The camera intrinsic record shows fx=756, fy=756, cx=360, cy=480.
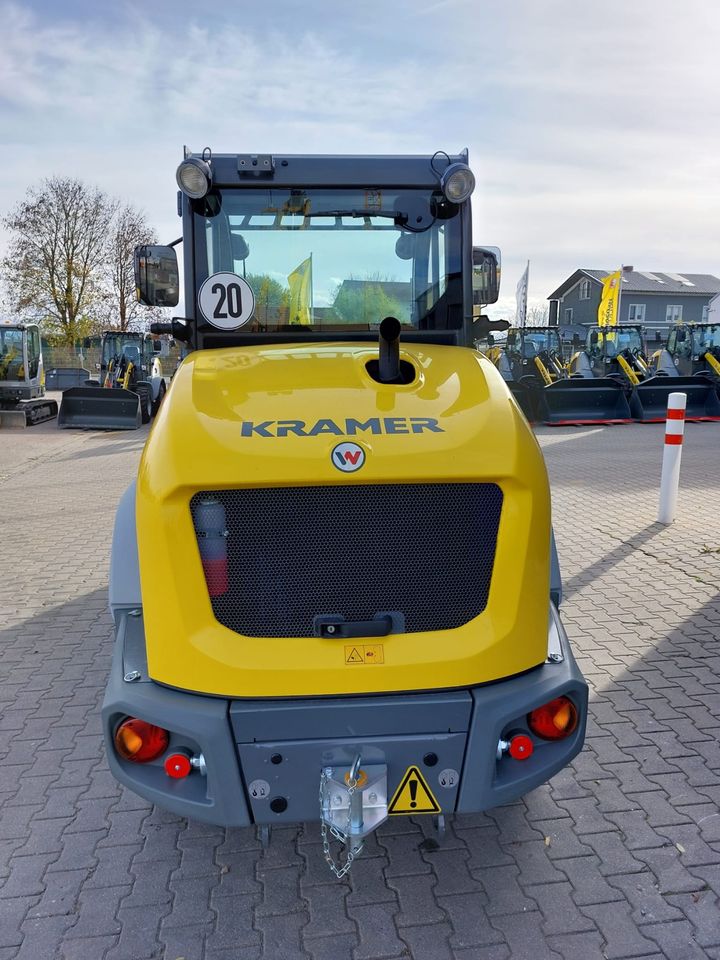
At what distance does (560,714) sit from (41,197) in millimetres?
42901

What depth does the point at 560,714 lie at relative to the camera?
8.42 feet

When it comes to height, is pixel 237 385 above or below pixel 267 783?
above

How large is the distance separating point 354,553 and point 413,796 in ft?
2.63

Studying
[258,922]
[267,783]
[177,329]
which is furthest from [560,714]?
[177,329]

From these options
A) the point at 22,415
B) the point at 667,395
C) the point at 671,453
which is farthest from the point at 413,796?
the point at 22,415

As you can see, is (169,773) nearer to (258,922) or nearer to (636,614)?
(258,922)

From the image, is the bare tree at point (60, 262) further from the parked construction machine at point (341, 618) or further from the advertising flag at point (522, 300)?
the parked construction machine at point (341, 618)

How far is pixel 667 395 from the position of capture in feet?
55.6

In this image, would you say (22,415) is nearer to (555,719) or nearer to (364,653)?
(364,653)

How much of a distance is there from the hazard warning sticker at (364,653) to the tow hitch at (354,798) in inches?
11.6

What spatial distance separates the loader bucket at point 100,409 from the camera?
17.2 meters

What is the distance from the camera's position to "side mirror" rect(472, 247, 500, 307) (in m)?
4.13

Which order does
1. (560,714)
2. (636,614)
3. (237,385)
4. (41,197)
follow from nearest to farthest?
(560,714) < (237,385) < (636,614) < (41,197)

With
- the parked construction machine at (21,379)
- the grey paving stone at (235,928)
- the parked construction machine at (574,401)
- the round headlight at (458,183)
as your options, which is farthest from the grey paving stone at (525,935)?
the parked construction machine at (21,379)
